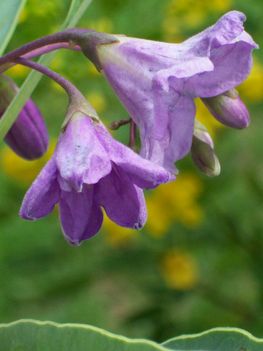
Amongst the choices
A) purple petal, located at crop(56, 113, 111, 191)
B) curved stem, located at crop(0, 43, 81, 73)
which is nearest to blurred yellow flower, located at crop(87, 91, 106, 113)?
curved stem, located at crop(0, 43, 81, 73)

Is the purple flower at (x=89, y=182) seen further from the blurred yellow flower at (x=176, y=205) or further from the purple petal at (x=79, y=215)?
the blurred yellow flower at (x=176, y=205)

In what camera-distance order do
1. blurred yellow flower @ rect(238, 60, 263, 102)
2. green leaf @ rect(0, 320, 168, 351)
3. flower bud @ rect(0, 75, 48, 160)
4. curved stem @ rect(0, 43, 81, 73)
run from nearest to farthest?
1. green leaf @ rect(0, 320, 168, 351)
2. curved stem @ rect(0, 43, 81, 73)
3. flower bud @ rect(0, 75, 48, 160)
4. blurred yellow flower @ rect(238, 60, 263, 102)

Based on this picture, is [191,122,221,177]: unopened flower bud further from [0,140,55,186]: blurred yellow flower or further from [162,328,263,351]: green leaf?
[0,140,55,186]: blurred yellow flower

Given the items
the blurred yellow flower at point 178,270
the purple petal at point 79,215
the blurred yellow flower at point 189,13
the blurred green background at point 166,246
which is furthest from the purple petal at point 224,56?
the blurred yellow flower at point 178,270

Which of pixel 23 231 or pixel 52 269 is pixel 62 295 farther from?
pixel 23 231

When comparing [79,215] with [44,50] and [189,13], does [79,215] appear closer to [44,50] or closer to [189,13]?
[44,50]

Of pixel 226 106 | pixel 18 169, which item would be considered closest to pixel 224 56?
pixel 226 106

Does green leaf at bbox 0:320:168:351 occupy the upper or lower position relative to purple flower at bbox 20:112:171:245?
lower

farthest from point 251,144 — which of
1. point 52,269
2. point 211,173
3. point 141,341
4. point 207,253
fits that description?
point 141,341
